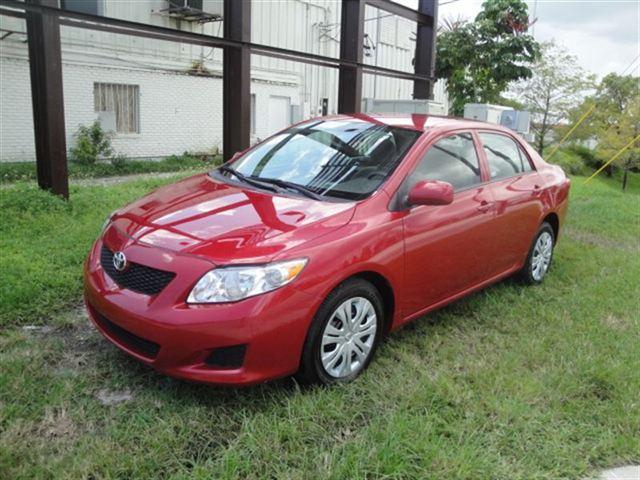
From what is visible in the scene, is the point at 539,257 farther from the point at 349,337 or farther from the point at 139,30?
the point at 139,30

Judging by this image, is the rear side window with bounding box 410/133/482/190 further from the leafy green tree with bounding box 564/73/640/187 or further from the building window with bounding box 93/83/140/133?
the leafy green tree with bounding box 564/73/640/187

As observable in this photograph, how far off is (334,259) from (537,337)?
1.87 metres

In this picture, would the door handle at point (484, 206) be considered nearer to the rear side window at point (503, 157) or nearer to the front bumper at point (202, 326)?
the rear side window at point (503, 157)

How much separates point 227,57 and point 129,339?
5868 mm

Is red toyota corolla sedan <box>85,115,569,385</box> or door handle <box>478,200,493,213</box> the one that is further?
door handle <box>478,200,493,213</box>

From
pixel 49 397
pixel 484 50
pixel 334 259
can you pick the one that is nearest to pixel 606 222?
pixel 334 259

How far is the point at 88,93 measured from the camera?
46.8ft

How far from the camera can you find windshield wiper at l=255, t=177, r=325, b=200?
347cm

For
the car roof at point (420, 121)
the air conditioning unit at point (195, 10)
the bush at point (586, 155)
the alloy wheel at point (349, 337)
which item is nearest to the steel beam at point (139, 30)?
the car roof at point (420, 121)

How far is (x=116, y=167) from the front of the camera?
14266mm

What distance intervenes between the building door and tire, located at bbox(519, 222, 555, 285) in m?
14.6

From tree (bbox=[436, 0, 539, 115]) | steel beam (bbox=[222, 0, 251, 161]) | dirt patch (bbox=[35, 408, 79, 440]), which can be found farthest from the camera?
tree (bbox=[436, 0, 539, 115])

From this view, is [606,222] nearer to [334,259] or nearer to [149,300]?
[334,259]

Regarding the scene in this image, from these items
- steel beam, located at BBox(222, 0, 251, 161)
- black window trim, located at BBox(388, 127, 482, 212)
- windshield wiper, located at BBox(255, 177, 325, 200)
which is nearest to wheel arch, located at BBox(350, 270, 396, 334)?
black window trim, located at BBox(388, 127, 482, 212)
